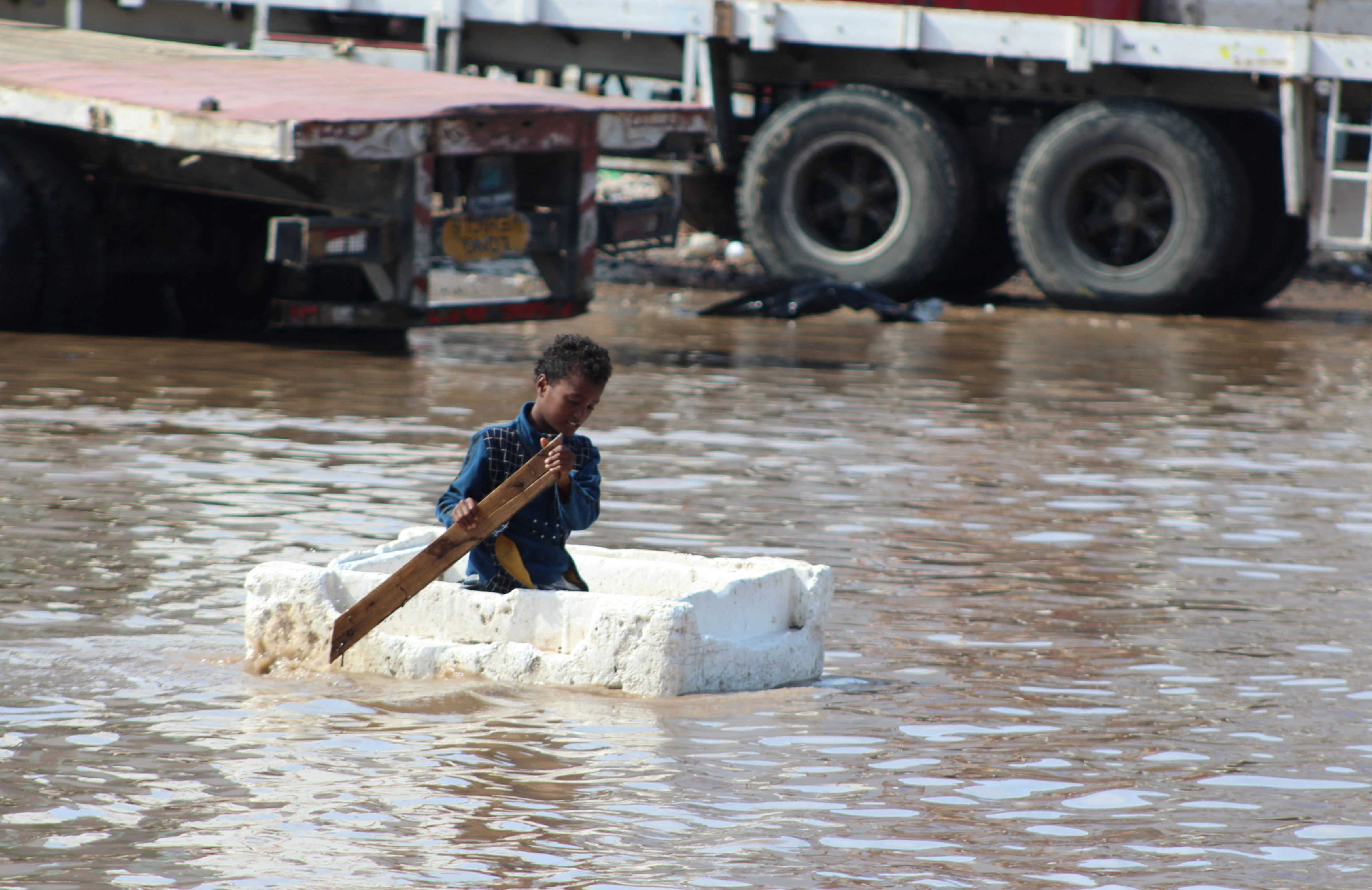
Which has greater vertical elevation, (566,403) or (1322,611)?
(566,403)

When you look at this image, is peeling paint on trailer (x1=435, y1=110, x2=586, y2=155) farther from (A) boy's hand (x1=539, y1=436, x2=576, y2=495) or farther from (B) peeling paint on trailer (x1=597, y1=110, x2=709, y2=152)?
(A) boy's hand (x1=539, y1=436, x2=576, y2=495)

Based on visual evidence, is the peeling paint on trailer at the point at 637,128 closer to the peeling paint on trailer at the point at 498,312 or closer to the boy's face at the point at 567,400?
the peeling paint on trailer at the point at 498,312

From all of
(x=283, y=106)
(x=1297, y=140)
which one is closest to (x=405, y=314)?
(x=283, y=106)

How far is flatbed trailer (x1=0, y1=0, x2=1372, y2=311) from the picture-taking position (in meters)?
13.4

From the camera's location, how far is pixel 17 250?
1065cm

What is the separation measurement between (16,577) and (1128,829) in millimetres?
3243

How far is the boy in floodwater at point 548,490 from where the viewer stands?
4.71 metres

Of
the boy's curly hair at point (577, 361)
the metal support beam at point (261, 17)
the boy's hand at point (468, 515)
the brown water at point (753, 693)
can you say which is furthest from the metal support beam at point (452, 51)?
the boy's hand at point (468, 515)

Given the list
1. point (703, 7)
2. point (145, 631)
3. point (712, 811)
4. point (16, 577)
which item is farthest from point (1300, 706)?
point (703, 7)

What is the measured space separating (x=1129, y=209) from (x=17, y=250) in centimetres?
721

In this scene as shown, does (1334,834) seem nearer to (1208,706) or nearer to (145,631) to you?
(1208,706)

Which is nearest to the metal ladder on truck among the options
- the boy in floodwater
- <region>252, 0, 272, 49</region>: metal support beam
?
<region>252, 0, 272, 49</region>: metal support beam

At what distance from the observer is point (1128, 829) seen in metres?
3.78

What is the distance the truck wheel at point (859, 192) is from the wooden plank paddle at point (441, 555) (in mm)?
9597
